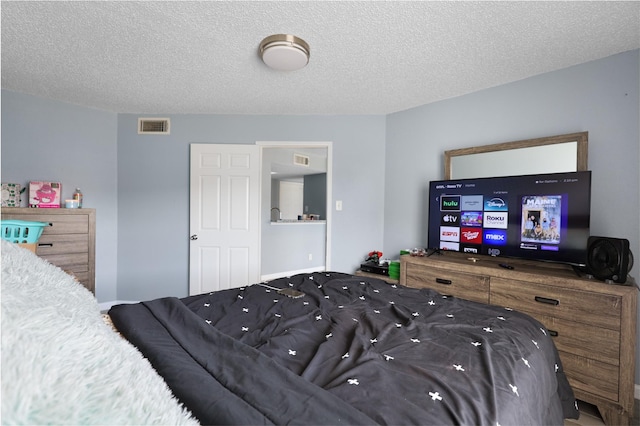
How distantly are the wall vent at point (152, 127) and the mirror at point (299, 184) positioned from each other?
2.43 m

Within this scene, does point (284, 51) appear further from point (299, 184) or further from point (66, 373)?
point (299, 184)

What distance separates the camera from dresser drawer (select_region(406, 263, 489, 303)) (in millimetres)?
2260

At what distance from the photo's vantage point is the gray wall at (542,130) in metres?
2.08

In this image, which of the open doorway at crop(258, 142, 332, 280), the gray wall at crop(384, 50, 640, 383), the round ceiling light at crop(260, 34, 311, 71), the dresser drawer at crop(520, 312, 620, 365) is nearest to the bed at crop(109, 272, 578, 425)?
the dresser drawer at crop(520, 312, 620, 365)

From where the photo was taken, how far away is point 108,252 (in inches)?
142

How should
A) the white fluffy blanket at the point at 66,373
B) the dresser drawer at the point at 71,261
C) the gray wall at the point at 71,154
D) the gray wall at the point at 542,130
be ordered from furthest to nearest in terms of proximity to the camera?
1. the gray wall at the point at 71,154
2. the dresser drawer at the point at 71,261
3. the gray wall at the point at 542,130
4. the white fluffy blanket at the point at 66,373

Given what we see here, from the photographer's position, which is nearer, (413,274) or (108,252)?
(413,274)

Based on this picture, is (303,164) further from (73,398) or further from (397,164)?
(73,398)

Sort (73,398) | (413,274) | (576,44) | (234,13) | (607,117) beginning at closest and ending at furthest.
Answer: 1. (73,398)
2. (234,13)
3. (576,44)
4. (607,117)
5. (413,274)

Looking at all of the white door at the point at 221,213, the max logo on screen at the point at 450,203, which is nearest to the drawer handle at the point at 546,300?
the max logo on screen at the point at 450,203

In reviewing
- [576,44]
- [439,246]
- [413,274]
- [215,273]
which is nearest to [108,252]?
[215,273]

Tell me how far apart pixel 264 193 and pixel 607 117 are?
4.04 meters

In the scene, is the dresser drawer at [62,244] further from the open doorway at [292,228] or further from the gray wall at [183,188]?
the open doorway at [292,228]

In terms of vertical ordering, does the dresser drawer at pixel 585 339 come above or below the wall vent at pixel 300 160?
below
